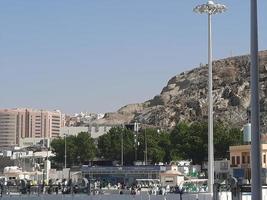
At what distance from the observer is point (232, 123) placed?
186 m

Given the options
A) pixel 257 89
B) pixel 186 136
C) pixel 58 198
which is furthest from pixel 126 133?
pixel 257 89

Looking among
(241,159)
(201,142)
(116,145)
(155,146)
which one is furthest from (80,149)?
(241,159)

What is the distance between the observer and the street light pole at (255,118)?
13990 millimetres

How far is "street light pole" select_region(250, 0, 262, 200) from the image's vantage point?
551 inches

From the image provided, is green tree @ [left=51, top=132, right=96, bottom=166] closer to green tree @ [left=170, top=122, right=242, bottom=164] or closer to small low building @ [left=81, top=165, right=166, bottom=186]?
green tree @ [left=170, top=122, right=242, bottom=164]

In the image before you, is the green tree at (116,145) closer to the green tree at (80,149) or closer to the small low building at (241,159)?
the green tree at (80,149)

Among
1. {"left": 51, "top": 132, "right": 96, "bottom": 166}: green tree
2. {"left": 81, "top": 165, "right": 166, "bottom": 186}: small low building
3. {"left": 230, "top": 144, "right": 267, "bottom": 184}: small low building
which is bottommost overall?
{"left": 81, "top": 165, "right": 166, "bottom": 186}: small low building

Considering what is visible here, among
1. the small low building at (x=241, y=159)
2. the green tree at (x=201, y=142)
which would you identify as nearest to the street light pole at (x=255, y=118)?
the small low building at (x=241, y=159)

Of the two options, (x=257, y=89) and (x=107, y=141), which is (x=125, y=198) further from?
(x=107, y=141)

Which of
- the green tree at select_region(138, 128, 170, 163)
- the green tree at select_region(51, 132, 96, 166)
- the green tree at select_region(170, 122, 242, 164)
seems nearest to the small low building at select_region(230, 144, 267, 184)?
the green tree at select_region(170, 122, 242, 164)

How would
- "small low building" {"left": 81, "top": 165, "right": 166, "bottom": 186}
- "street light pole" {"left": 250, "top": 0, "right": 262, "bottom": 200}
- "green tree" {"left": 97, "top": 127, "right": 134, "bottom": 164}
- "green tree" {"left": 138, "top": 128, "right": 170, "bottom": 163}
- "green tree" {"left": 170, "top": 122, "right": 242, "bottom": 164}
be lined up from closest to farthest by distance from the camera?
"street light pole" {"left": 250, "top": 0, "right": 262, "bottom": 200} < "small low building" {"left": 81, "top": 165, "right": 166, "bottom": 186} < "green tree" {"left": 170, "top": 122, "right": 242, "bottom": 164} < "green tree" {"left": 138, "top": 128, "right": 170, "bottom": 163} < "green tree" {"left": 97, "top": 127, "right": 134, "bottom": 164}

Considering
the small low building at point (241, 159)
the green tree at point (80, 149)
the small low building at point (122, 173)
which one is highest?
the green tree at point (80, 149)

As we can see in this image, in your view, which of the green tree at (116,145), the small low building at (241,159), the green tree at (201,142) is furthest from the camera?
the green tree at (116,145)

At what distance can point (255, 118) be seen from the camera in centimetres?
1429
